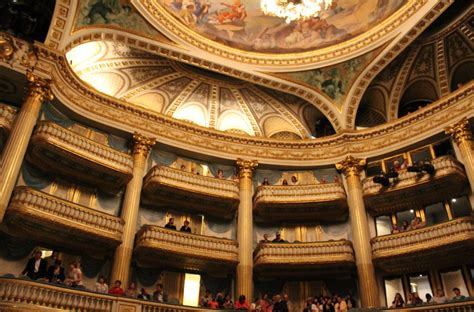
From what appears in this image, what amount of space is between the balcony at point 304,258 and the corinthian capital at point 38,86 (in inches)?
362

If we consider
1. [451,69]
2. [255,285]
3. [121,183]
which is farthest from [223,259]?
[451,69]

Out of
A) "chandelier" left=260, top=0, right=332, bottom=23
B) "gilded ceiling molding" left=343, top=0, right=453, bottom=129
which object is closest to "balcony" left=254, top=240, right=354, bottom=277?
"gilded ceiling molding" left=343, top=0, right=453, bottom=129

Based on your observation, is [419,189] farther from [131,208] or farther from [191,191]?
[131,208]

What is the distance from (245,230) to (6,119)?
29.6 ft

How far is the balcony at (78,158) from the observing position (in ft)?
45.6

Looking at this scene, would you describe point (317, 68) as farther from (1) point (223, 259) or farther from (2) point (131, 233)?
(2) point (131, 233)

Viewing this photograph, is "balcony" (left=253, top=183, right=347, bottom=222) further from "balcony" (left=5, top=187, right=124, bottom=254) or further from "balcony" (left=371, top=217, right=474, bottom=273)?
"balcony" (left=5, top=187, right=124, bottom=254)

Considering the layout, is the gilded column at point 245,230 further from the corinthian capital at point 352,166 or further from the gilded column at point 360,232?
the gilded column at point 360,232

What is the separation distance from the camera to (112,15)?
629 inches

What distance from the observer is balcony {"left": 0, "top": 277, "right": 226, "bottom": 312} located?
973 cm

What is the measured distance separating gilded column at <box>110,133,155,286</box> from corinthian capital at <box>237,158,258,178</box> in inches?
148

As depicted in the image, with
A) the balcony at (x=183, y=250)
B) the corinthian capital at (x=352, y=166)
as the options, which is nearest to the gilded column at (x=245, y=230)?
the balcony at (x=183, y=250)

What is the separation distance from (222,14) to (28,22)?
7.50 metres

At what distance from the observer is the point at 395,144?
680 inches
